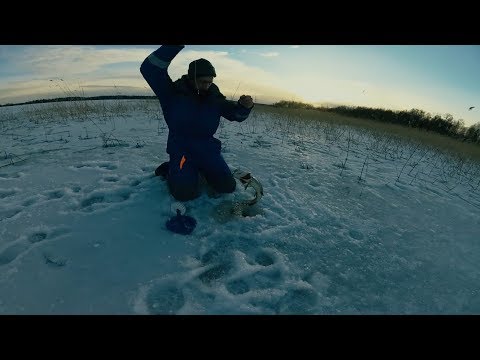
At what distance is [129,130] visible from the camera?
746 cm

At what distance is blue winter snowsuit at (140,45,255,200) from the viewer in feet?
10.5

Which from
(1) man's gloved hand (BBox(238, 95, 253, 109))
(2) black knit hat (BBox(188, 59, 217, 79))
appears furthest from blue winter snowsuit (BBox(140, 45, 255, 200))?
(2) black knit hat (BBox(188, 59, 217, 79))

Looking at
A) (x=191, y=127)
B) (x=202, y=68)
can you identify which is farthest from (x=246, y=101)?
(x=191, y=127)

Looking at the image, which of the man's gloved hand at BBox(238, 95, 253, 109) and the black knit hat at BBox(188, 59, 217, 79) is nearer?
the black knit hat at BBox(188, 59, 217, 79)

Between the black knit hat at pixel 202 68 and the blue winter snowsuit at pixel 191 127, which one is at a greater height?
the black knit hat at pixel 202 68

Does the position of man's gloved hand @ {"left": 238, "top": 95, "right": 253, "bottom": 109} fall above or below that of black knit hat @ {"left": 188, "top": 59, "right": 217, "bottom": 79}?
below

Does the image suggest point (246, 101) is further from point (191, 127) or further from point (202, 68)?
point (191, 127)

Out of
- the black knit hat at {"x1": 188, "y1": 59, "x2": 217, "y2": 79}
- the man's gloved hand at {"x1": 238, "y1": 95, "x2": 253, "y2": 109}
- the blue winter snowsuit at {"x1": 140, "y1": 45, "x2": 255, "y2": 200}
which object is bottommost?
the blue winter snowsuit at {"x1": 140, "y1": 45, "x2": 255, "y2": 200}

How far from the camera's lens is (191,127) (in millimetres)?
3328

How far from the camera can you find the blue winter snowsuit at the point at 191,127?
126 inches

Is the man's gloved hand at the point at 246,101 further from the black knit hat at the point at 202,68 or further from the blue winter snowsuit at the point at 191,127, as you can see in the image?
the black knit hat at the point at 202,68

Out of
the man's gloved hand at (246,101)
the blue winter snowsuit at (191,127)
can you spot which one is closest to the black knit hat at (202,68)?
the blue winter snowsuit at (191,127)

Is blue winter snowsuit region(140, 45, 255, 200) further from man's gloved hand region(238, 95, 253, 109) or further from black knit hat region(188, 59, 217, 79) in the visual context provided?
black knit hat region(188, 59, 217, 79)
